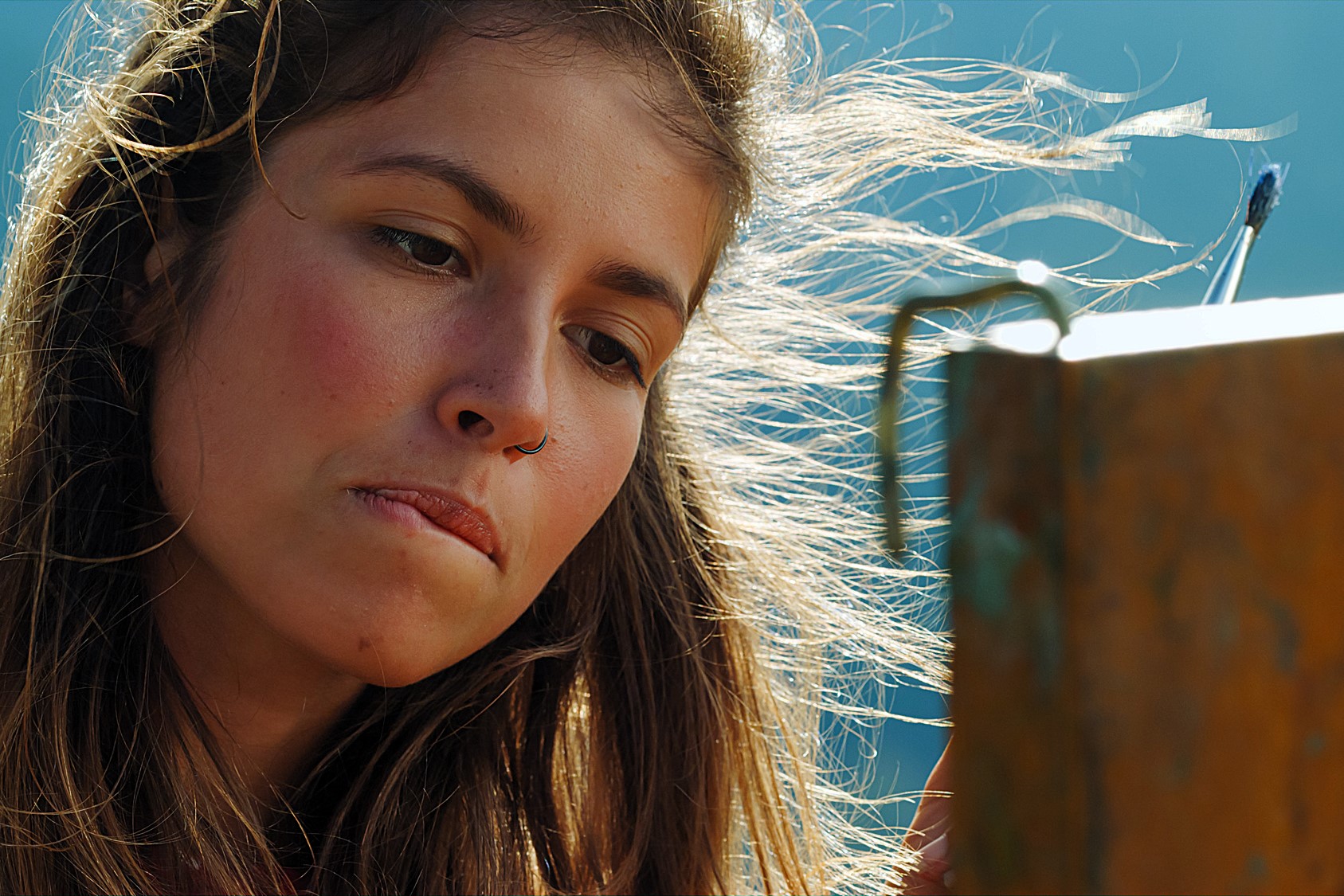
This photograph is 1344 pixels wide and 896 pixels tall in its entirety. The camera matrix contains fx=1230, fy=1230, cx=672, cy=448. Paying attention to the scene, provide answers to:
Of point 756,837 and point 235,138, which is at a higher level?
point 235,138

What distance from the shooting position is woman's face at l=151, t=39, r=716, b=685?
64 cm

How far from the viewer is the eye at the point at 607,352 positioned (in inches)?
29.5

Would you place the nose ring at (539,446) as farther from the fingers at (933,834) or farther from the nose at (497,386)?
the fingers at (933,834)

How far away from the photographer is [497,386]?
2.10 feet

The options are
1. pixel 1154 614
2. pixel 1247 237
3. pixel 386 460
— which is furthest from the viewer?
pixel 386 460

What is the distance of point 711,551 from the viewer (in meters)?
1.08

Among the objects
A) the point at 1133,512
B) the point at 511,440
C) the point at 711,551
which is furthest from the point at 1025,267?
the point at 711,551

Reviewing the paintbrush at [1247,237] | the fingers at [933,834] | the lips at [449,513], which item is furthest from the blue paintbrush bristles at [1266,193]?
the lips at [449,513]

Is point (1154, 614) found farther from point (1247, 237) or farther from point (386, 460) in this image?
point (386, 460)

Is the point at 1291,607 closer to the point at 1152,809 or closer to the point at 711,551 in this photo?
the point at 1152,809

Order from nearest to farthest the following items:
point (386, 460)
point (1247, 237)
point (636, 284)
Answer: point (1247, 237)
point (386, 460)
point (636, 284)

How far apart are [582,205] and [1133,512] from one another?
0.51 meters

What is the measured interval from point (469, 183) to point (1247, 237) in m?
0.39

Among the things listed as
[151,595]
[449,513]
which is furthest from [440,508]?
[151,595]
